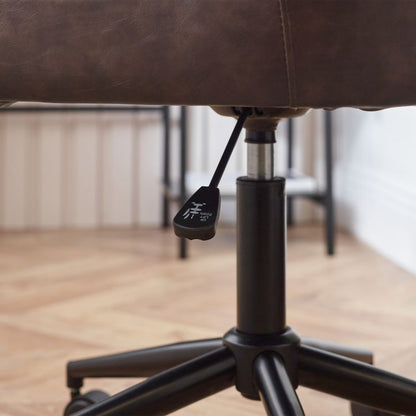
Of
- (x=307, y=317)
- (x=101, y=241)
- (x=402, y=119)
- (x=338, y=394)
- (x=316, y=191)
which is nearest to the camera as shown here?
(x=338, y=394)

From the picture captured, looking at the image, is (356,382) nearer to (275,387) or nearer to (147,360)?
(275,387)

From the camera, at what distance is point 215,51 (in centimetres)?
55

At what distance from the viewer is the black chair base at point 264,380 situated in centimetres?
71

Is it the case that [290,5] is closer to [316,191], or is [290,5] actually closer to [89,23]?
[89,23]

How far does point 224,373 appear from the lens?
2.46ft

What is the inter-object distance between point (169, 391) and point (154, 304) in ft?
2.78

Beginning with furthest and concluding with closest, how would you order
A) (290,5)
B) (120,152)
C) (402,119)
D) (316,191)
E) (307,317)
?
(120,152), (316,191), (402,119), (307,317), (290,5)

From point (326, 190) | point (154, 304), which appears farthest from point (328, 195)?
point (154, 304)

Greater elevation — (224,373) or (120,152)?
(120,152)

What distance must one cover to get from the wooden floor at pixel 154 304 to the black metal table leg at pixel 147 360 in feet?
0.52

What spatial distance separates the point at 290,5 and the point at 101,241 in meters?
1.82

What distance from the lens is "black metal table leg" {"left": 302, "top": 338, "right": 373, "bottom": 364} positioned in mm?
864

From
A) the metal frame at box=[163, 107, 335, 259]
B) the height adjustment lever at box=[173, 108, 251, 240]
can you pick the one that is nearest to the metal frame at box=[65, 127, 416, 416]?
the height adjustment lever at box=[173, 108, 251, 240]

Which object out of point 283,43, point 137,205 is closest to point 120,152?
point 137,205
